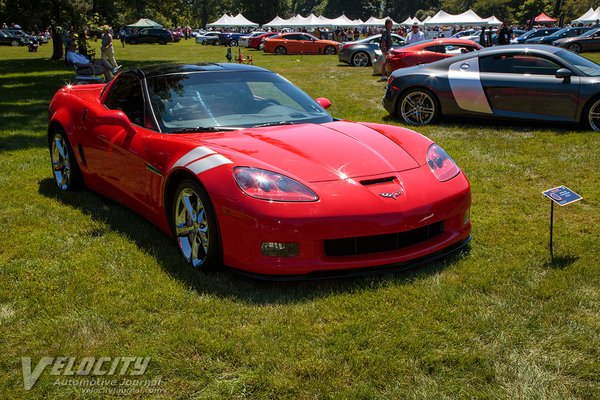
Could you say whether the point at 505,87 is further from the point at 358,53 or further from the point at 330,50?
the point at 330,50

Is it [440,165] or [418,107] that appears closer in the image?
[440,165]

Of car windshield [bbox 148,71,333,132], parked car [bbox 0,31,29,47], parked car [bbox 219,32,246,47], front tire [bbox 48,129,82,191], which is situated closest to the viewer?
car windshield [bbox 148,71,333,132]

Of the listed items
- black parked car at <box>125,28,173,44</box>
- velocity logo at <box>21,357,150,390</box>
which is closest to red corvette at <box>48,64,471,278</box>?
velocity logo at <box>21,357,150,390</box>

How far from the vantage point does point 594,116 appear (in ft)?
28.9

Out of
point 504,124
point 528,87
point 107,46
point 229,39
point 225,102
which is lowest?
point 504,124

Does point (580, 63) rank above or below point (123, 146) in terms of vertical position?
above

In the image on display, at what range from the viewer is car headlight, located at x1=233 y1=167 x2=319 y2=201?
3721 millimetres

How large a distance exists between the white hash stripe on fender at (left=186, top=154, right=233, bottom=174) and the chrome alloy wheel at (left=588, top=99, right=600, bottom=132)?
6.78 metres

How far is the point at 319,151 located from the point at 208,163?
0.78 meters

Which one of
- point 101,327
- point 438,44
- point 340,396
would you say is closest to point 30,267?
point 101,327

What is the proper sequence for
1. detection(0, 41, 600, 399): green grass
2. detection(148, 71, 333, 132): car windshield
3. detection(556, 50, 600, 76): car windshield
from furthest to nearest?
detection(556, 50, 600, 76): car windshield < detection(148, 71, 333, 132): car windshield < detection(0, 41, 600, 399): green grass

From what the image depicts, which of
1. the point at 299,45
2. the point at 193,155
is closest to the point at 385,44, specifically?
the point at 193,155

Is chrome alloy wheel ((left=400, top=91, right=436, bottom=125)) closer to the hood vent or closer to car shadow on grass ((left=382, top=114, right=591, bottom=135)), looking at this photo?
car shadow on grass ((left=382, top=114, right=591, bottom=135))

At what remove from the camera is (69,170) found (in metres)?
6.07
